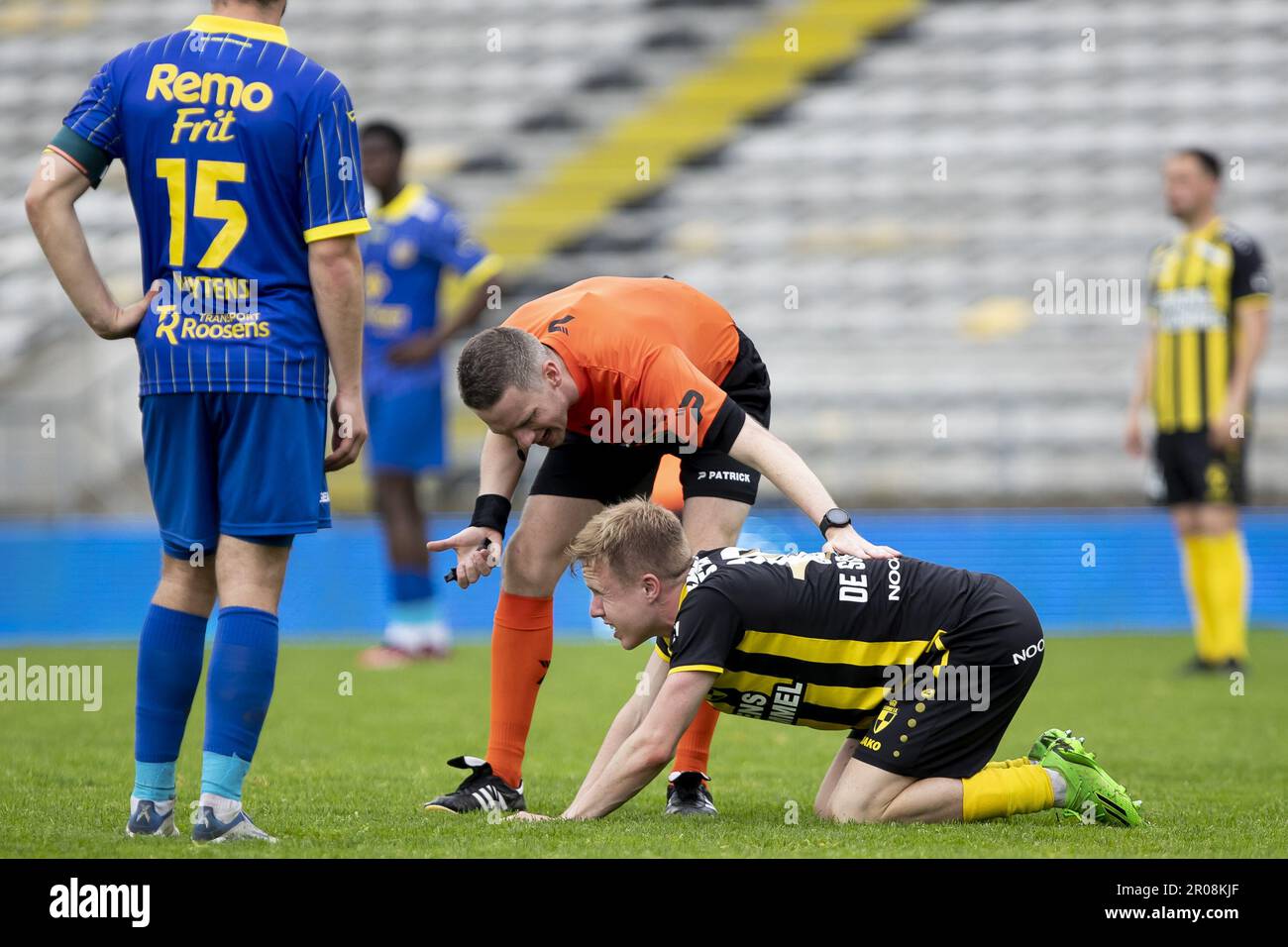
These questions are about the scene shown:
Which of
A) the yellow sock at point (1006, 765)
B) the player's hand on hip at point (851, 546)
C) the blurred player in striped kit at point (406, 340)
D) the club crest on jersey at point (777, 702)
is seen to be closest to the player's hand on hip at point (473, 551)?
the club crest on jersey at point (777, 702)

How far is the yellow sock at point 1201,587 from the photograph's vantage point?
8180 millimetres

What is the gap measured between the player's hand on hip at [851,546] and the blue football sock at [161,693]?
1.58m

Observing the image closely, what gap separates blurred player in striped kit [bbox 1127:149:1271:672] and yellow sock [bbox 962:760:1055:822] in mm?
4336

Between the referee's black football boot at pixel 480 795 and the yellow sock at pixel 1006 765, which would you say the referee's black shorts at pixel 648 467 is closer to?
the referee's black football boot at pixel 480 795

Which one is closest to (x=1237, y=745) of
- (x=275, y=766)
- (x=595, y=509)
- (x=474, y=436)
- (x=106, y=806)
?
(x=595, y=509)

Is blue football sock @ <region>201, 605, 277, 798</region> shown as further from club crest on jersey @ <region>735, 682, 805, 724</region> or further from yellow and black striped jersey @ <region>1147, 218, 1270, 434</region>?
yellow and black striped jersey @ <region>1147, 218, 1270, 434</region>

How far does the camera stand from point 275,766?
514cm

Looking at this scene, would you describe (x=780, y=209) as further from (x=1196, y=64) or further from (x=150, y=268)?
(x=150, y=268)

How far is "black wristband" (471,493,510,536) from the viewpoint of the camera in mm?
4164

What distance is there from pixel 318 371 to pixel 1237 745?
149 inches

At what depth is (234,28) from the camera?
373cm

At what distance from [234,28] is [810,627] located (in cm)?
204

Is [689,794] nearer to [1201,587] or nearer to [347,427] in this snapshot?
[347,427]
